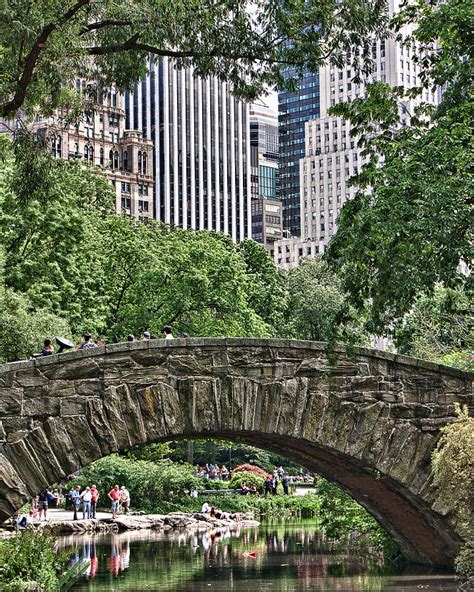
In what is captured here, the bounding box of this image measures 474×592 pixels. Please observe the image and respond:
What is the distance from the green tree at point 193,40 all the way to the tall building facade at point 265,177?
465 feet

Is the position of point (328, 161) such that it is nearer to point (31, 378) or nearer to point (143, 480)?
point (143, 480)

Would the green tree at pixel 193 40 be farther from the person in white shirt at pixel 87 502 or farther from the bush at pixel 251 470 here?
the bush at pixel 251 470

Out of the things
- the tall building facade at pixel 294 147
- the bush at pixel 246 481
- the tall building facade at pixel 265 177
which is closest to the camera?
the bush at pixel 246 481

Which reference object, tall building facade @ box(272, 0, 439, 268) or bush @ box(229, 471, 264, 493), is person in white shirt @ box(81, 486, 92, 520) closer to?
bush @ box(229, 471, 264, 493)

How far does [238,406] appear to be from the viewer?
1898 centimetres

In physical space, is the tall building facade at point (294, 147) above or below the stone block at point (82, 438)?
above

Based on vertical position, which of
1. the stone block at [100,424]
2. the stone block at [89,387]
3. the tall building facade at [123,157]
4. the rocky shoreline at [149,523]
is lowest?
the rocky shoreline at [149,523]

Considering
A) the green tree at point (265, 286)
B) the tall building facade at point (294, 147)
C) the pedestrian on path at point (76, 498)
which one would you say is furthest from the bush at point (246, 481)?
the tall building facade at point (294, 147)

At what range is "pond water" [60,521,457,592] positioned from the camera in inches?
809

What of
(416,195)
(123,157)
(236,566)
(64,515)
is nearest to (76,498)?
(64,515)

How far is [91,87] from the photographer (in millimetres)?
18594

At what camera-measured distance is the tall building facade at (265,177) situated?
16575cm

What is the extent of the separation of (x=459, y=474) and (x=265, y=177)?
155m

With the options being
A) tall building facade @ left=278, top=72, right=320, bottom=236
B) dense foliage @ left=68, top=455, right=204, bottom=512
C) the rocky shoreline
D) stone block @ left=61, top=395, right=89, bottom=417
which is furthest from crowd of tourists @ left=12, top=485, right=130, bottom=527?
tall building facade @ left=278, top=72, right=320, bottom=236
